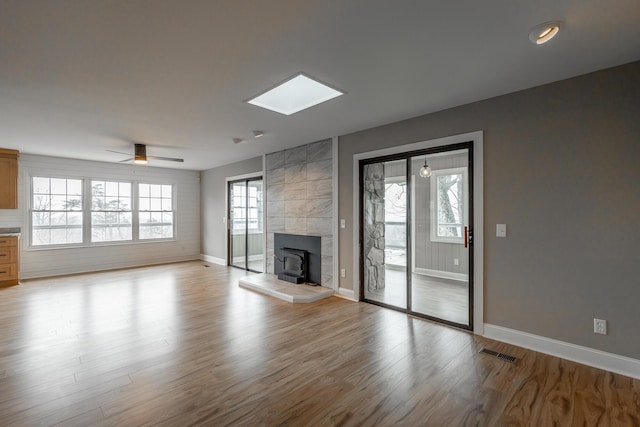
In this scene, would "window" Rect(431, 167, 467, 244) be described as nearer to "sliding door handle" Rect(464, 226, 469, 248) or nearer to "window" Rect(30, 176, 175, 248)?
"sliding door handle" Rect(464, 226, 469, 248)

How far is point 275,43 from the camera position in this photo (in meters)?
2.16

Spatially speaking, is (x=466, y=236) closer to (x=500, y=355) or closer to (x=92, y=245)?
(x=500, y=355)

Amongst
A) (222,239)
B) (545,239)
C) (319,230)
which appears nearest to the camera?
(545,239)

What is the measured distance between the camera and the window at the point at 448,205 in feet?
11.9

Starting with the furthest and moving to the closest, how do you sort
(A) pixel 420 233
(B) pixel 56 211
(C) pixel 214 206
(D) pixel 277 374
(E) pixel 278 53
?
(C) pixel 214 206, (B) pixel 56 211, (A) pixel 420 233, (D) pixel 277 374, (E) pixel 278 53

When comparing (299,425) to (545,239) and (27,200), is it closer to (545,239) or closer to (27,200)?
(545,239)

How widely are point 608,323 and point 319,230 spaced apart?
3.67m

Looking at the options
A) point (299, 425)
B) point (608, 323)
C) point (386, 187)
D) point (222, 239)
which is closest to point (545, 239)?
point (608, 323)

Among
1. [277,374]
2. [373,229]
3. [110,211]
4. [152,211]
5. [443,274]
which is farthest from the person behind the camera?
[152,211]

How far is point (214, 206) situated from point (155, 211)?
1.52 metres

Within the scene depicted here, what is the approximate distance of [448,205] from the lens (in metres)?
3.74

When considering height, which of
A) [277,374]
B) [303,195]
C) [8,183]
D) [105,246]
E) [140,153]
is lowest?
[277,374]

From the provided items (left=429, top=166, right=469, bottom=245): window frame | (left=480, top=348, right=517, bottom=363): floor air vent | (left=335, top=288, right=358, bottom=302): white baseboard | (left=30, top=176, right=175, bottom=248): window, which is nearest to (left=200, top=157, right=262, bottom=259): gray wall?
(left=30, top=176, right=175, bottom=248): window

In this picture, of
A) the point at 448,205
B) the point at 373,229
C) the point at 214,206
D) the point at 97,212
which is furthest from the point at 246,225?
the point at 448,205
